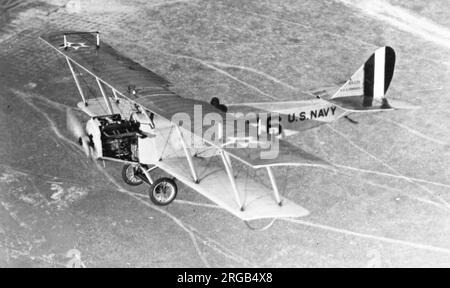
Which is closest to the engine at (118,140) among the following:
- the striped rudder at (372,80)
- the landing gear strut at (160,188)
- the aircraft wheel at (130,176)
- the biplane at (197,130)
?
the biplane at (197,130)

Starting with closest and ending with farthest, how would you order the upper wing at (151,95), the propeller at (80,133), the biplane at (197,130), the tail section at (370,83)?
the upper wing at (151,95) → the biplane at (197,130) → the propeller at (80,133) → the tail section at (370,83)

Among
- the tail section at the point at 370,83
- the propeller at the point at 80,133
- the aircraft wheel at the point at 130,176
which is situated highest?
the tail section at the point at 370,83

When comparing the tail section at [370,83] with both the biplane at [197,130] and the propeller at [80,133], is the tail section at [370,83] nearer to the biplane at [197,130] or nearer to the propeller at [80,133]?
the biplane at [197,130]

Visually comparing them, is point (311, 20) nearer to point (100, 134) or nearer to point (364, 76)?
point (364, 76)

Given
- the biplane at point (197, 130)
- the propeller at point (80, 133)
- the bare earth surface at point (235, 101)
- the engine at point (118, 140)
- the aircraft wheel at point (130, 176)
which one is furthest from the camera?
the aircraft wheel at point (130, 176)

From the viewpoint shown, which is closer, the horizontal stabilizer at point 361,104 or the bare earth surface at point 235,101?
the bare earth surface at point 235,101

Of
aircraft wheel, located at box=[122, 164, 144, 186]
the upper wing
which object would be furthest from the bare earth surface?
the upper wing

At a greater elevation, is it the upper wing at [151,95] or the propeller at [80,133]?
the upper wing at [151,95]

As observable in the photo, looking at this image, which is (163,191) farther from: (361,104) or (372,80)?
(372,80)

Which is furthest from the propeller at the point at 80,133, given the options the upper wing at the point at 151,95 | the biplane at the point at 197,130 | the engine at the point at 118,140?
the upper wing at the point at 151,95
